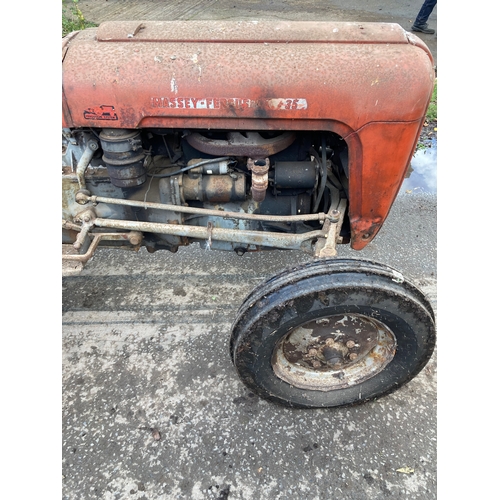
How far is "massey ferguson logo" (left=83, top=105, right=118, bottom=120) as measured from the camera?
1.73 meters

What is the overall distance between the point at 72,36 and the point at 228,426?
6.79ft

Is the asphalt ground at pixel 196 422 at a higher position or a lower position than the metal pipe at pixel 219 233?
lower

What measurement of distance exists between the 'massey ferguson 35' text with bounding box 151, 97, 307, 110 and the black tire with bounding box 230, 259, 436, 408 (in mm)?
684

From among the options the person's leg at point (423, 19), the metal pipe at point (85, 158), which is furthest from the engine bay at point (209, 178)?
the person's leg at point (423, 19)

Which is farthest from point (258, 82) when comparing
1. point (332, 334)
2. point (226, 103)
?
point (332, 334)

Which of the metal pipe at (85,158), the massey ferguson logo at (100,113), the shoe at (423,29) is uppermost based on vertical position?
the massey ferguson logo at (100,113)

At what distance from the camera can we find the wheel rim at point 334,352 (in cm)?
194

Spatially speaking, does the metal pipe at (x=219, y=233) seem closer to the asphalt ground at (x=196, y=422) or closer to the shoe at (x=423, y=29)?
the asphalt ground at (x=196, y=422)

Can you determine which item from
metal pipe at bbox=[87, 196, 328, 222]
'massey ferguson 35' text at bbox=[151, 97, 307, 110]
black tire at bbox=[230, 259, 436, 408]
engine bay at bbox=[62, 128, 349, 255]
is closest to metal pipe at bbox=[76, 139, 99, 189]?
engine bay at bbox=[62, 128, 349, 255]

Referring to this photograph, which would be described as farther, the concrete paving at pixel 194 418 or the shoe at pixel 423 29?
the shoe at pixel 423 29

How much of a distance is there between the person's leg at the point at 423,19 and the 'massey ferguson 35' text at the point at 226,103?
246 inches

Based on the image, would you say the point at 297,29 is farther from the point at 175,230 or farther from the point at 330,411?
the point at 330,411

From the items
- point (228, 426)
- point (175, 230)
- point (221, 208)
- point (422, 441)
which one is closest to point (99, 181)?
point (175, 230)

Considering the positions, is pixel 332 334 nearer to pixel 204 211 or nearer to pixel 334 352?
pixel 334 352
